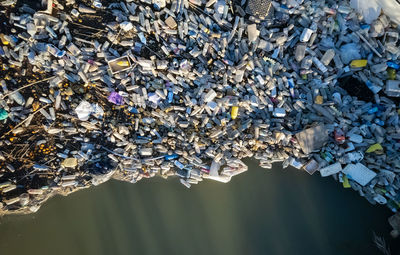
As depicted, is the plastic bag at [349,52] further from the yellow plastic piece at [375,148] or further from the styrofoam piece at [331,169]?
the styrofoam piece at [331,169]

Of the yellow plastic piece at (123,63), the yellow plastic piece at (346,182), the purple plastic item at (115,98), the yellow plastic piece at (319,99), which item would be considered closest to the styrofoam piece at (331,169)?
the yellow plastic piece at (346,182)

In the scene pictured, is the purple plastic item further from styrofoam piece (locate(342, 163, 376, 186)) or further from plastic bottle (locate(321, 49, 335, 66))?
styrofoam piece (locate(342, 163, 376, 186))

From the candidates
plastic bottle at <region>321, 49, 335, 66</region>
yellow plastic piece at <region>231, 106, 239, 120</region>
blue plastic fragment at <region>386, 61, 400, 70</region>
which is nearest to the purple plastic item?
yellow plastic piece at <region>231, 106, 239, 120</region>

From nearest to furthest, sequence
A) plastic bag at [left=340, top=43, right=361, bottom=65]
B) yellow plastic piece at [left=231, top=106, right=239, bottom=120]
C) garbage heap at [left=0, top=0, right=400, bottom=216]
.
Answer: garbage heap at [left=0, top=0, right=400, bottom=216], yellow plastic piece at [left=231, top=106, right=239, bottom=120], plastic bag at [left=340, top=43, right=361, bottom=65]

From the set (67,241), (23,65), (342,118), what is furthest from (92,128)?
(342,118)

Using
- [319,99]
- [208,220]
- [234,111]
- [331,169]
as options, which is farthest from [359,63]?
[208,220]

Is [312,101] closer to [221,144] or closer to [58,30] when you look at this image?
[221,144]

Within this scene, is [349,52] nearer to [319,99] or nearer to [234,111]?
[319,99]

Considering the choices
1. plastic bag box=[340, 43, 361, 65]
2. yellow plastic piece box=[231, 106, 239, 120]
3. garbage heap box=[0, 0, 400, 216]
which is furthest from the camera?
plastic bag box=[340, 43, 361, 65]

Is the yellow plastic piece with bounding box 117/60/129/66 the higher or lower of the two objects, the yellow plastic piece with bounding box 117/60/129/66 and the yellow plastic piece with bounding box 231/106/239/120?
the higher
